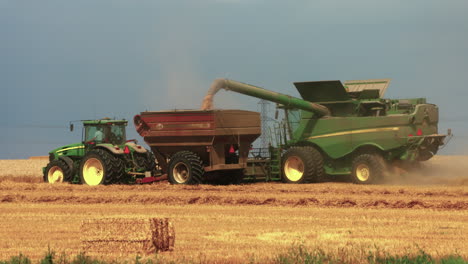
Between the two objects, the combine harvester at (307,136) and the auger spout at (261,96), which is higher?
the auger spout at (261,96)

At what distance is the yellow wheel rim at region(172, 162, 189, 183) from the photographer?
2125 cm

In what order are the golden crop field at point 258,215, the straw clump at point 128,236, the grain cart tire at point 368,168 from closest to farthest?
the straw clump at point 128,236, the golden crop field at point 258,215, the grain cart tire at point 368,168

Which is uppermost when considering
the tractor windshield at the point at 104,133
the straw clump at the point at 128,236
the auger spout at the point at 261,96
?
the auger spout at the point at 261,96

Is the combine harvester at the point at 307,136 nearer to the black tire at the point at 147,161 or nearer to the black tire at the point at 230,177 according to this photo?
the black tire at the point at 230,177

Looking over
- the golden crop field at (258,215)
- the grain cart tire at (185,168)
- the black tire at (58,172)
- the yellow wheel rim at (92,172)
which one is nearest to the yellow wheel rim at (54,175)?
the black tire at (58,172)

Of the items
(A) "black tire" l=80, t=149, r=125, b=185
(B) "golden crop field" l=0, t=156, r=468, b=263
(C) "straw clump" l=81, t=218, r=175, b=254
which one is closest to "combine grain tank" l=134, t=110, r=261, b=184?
(B) "golden crop field" l=0, t=156, r=468, b=263

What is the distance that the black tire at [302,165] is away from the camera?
22.5 metres

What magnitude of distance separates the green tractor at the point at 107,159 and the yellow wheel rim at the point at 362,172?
20.4 feet

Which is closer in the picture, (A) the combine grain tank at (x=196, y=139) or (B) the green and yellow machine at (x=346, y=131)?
(A) the combine grain tank at (x=196, y=139)

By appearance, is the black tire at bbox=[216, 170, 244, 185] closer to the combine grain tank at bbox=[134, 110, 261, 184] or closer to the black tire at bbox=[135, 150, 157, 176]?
Answer: the combine grain tank at bbox=[134, 110, 261, 184]

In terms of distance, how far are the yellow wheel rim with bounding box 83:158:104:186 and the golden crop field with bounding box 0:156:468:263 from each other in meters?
0.72

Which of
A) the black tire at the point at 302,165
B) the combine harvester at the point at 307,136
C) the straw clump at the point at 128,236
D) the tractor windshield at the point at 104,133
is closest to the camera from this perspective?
the straw clump at the point at 128,236

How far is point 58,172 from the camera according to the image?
76.5 ft

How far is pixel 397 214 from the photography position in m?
15.1
